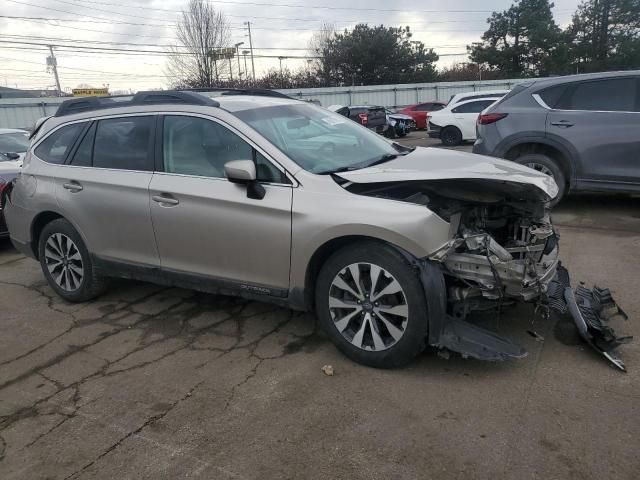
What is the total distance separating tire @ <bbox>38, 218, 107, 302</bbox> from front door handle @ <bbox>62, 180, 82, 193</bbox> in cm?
32

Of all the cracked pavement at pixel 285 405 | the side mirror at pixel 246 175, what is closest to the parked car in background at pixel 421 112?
the cracked pavement at pixel 285 405

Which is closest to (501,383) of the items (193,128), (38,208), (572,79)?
(193,128)

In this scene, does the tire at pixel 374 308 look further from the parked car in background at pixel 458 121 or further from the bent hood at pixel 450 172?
the parked car in background at pixel 458 121

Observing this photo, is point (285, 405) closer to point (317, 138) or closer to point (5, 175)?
point (317, 138)

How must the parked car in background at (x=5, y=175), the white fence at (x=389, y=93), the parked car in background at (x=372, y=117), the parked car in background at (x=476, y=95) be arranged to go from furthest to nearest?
the white fence at (x=389, y=93) < the parked car in background at (x=372, y=117) < the parked car in background at (x=476, y=95) < the parked car in background at (x=5, y=175)

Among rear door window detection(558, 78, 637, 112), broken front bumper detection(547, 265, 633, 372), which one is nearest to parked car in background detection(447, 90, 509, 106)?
rear door window detection(558, 78, 637, 112)

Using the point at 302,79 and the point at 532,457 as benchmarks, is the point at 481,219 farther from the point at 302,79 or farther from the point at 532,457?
the point at 302,79

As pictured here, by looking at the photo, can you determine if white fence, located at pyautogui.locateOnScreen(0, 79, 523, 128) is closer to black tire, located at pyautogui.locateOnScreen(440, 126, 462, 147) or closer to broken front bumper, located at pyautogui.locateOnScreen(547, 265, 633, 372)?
black tire, located at pyautogui.locateOnScreen(440, 126, 462, 147)

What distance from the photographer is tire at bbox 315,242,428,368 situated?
3303 mm

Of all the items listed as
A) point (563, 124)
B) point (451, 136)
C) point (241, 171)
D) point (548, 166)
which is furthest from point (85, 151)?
point (451, 136)

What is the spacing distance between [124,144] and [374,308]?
252 cm

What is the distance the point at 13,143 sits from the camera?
925 centimetres

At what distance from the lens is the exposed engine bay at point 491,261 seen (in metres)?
3.30

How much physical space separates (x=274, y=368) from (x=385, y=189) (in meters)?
1.38
